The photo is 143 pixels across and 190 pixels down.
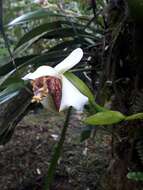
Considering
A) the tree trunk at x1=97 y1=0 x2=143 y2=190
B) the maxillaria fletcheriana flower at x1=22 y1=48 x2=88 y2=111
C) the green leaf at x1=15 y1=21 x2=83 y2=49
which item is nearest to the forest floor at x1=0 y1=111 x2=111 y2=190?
the tree trunk at x1=97 y1=0 x2=143 y2=190

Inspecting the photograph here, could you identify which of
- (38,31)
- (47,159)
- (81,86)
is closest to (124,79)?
(38,31)

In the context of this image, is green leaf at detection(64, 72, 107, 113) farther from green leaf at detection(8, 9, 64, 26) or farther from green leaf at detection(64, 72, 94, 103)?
green leaf at detection(8, 9, 64, 26)

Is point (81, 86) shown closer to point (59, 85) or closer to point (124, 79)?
point (59, 85)

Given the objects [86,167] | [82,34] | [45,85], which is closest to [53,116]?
[86,167]

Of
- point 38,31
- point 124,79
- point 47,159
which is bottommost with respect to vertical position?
point 47,159

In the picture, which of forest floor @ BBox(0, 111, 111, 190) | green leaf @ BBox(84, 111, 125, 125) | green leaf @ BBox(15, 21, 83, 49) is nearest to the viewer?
green leaf @ BBox(84, 111, 125, 125)

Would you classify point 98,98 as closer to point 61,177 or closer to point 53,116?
point 61,177

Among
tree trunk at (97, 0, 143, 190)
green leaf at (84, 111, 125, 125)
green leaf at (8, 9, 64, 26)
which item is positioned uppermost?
green leaf at (84, 111, 125, 125)

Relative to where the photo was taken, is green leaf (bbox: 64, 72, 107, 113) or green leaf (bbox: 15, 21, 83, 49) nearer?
green leaf (bbox: 64, 72, 107, 113)
